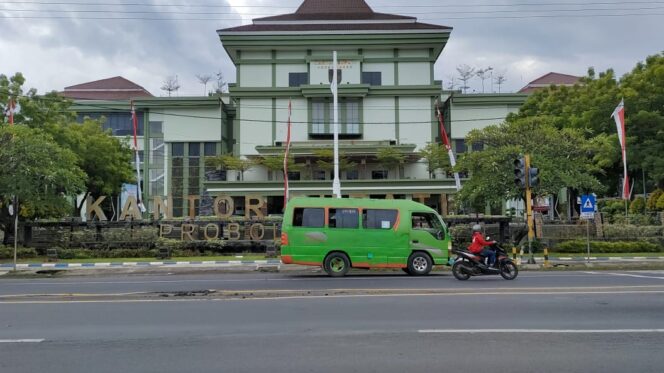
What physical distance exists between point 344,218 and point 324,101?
38955 millimetres

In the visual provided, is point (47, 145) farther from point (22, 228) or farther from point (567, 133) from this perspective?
point (567, 133)

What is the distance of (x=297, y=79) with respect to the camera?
189 feet

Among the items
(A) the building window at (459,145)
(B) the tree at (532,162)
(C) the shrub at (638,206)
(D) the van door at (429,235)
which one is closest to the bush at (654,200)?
(C) the shrub at (638,206)

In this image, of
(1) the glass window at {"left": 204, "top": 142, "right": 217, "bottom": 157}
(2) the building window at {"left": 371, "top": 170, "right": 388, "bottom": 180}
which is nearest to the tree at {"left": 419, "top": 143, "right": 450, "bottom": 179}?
(2) the building window at {"left": 371, "top": 170, "right": 388, "bottom": 180}

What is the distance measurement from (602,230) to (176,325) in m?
27.0

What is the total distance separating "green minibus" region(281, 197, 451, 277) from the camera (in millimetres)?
18547

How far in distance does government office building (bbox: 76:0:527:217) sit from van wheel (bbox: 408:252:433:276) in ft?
112

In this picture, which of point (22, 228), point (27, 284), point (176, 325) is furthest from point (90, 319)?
point (22, 228)

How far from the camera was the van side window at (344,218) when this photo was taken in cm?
1870

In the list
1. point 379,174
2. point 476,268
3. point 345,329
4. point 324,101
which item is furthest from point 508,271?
point 324,101

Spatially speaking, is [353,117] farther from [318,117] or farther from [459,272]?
[459,272]

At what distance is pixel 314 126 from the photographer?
5653cm

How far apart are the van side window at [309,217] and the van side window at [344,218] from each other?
31 centimetres

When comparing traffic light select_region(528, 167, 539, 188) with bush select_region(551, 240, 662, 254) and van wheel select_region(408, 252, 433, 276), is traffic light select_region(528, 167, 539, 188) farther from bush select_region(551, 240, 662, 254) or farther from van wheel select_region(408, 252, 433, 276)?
bush select_region(551, 240, 662, 254)
